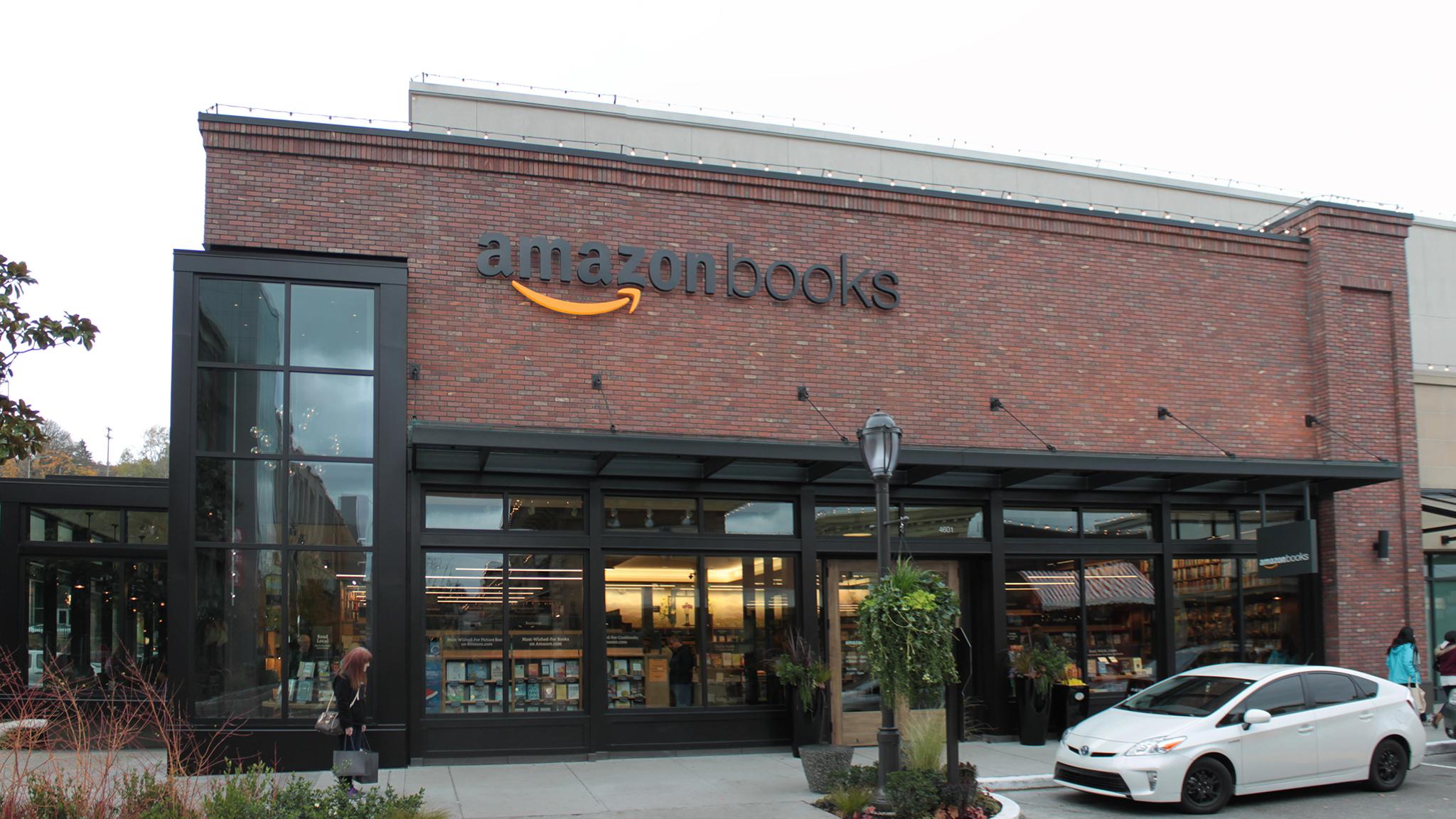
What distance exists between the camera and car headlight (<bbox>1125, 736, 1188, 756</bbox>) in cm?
1191

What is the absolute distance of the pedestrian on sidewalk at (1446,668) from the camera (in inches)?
657

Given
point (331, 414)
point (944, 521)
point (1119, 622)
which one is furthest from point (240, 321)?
point (1119, 622)

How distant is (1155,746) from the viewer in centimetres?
1196

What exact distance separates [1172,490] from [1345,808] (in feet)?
21.0

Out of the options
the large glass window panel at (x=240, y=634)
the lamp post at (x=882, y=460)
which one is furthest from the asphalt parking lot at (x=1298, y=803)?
the large glass window panel at (x=240, y=634)

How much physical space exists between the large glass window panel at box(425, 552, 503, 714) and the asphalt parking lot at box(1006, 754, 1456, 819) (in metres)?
6.32

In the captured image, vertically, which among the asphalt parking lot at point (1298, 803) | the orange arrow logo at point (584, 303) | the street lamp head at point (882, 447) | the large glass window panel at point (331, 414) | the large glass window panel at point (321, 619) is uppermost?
the orange arrow logo at point (584, 303)

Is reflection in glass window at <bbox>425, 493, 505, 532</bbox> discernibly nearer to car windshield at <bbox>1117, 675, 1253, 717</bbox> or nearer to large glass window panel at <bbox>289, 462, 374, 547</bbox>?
large glass window panel at <bbox>289, 462, 374, 547</bbox>

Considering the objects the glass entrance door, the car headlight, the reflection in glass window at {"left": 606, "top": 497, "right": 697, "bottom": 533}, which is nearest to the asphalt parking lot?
the car headlight

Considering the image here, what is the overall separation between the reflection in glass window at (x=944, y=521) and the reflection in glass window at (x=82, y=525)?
11.7 metres

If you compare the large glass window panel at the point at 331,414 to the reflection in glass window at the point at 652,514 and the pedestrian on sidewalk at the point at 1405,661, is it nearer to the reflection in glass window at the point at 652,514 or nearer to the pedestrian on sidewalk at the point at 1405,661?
the reflection in glass window at the point at 652,514

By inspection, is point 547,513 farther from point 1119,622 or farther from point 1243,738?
point 1119,622

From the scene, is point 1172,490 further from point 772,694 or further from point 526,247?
point 526,247

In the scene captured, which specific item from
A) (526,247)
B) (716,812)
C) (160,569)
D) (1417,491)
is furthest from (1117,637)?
(160,569)
